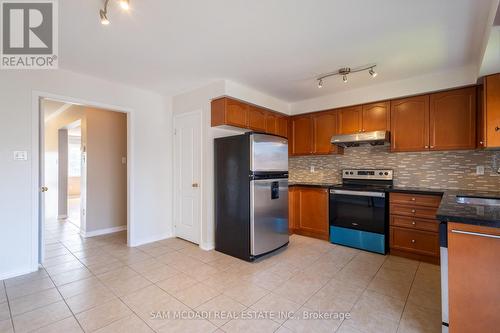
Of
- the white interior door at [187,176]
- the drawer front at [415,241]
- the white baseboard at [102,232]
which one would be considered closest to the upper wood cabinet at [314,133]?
the drawer front at [415,241]

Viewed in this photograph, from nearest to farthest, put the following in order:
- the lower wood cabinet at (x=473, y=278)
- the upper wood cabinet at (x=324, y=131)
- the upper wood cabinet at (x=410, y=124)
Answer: the lower wood cabinet at (x=473, y=278) < the upper wood cabinet at (x=410, y=124) < the upper wood cabinet at (x=324, y=131)

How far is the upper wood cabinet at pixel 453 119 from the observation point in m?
2.83

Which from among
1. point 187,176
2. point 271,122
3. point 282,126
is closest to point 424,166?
point 282,126

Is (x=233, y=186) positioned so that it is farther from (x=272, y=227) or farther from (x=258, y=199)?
(x=272, y=227)

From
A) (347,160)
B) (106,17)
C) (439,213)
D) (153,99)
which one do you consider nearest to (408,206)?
(347,160)

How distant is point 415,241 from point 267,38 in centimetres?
301

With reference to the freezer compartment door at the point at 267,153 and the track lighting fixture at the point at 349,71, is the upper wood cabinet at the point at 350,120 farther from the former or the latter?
the freezer compartment door at the point at 267,153

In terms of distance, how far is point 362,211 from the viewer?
131 inches

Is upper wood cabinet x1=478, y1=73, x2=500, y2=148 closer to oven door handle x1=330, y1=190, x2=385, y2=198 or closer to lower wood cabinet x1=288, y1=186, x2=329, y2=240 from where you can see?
oven door handle x1=330, y1=190, x2=385, y2=198

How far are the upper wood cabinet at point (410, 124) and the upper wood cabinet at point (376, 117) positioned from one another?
0.06 m

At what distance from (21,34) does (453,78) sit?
467cm

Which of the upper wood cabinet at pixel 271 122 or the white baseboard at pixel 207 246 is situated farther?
the upper wood cabinet at pixel 271 122

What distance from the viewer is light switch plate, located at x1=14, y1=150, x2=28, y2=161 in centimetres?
257

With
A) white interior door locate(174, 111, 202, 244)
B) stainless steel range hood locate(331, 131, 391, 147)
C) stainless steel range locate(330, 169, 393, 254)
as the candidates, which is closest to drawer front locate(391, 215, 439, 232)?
stainless steel range locate(330, 169, 393, 254)
